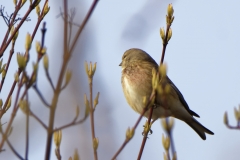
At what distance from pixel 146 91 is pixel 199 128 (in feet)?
3.91

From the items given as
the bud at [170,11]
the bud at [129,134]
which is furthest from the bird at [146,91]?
the bud at [129,134]

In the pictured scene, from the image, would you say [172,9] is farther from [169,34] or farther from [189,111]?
[189,111]

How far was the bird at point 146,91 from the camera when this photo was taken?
21.4 feet

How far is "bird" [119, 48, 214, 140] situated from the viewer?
652 centimetres

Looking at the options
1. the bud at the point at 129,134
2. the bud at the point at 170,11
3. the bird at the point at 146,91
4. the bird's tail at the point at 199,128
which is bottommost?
the bud at the point at 129,134

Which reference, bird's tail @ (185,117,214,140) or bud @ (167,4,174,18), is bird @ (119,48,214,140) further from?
bud @ (167,4,174,18)

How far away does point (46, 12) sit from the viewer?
3.93 m

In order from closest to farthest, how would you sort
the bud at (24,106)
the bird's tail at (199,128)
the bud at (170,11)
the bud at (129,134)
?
the bud at (24,106)
the bud at (129,134)
the bud at (170,11)
the bird's tail at (199,128)

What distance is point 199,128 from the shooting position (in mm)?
7102

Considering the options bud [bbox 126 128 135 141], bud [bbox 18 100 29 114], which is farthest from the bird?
bud [bbox 18 100 29 114]

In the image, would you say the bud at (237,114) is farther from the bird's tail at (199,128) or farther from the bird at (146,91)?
the bird's tail at (199,128)

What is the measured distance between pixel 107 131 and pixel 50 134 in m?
2.15

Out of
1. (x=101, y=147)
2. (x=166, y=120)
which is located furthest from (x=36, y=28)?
(x=166, y=120)

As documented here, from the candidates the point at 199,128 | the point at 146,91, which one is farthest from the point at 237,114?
the point at 199,128
